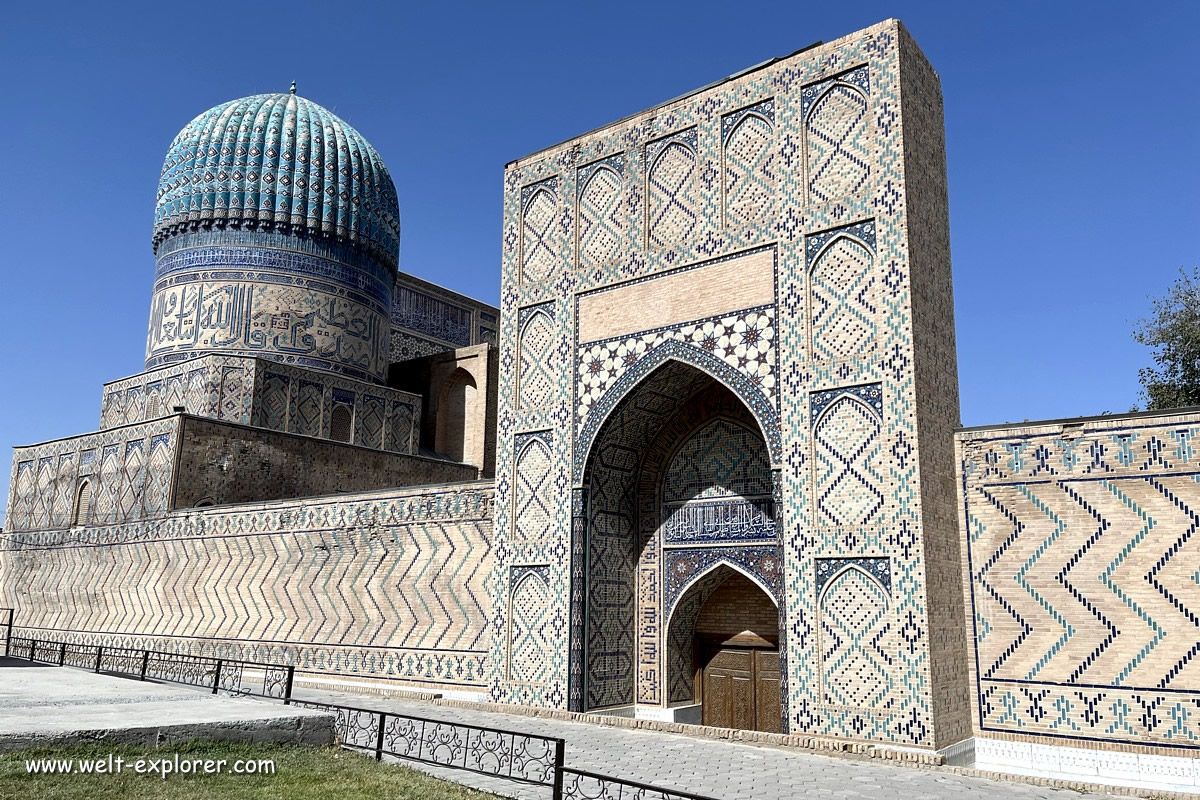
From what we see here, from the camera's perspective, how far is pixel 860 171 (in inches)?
288

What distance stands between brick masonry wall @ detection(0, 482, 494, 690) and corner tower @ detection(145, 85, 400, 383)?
3.80m

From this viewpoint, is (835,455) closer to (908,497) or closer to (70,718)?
(908,497)

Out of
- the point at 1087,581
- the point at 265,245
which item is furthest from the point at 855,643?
the point at 265,245

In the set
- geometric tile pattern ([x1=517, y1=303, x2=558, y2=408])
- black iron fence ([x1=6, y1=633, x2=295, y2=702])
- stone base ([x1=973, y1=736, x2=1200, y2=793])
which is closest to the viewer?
stone base ([x1=973, y1=736, x2=1200, y2=793])

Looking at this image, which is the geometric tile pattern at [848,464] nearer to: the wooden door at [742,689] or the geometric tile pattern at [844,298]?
the geometric tile pattern at [844,298]

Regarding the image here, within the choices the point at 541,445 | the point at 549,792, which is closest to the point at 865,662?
the point at 549,792

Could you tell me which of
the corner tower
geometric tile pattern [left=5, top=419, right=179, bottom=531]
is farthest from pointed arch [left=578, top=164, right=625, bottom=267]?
the corner tower

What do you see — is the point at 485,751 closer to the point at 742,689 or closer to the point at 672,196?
the point at 742,689

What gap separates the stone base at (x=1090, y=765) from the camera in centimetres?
590

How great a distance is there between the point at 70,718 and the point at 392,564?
5.12 meters

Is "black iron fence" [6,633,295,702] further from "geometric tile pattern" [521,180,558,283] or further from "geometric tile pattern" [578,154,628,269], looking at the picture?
"geometric tile pattern" [578,154,628,269]

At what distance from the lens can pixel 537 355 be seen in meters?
9.15

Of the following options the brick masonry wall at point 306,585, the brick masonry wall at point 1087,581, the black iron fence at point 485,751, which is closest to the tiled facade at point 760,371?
the brick masonry wall at point 1087,581

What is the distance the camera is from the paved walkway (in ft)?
17.4
